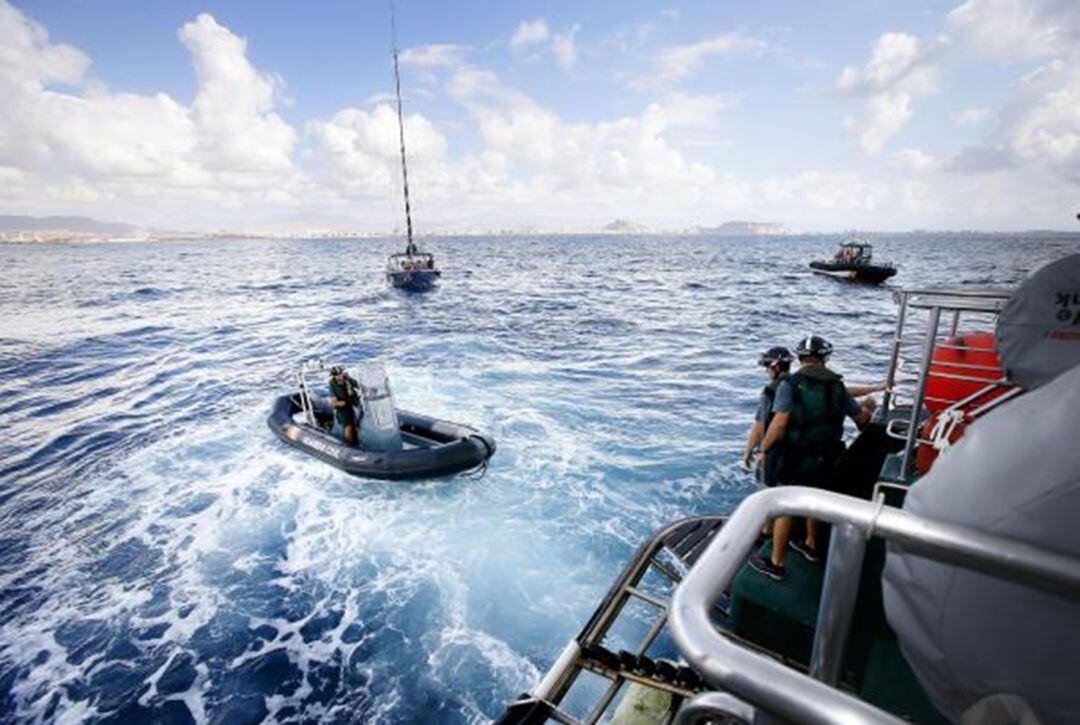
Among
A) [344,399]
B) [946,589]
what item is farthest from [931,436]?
[344,399]

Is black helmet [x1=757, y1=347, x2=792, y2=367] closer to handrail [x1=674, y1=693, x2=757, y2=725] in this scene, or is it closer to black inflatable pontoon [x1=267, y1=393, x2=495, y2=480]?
handrail [x1=674, y1=693, x2=757, y2=725]

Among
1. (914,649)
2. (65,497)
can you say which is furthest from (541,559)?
(65,497)

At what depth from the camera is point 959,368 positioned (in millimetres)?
5098

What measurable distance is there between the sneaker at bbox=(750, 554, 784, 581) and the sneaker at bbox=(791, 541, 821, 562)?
15.1 inches

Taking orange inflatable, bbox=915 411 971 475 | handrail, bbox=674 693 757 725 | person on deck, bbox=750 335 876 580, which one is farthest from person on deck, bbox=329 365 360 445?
handrail, bbox=674 693 757 725

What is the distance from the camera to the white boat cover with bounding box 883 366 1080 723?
1.05 metres

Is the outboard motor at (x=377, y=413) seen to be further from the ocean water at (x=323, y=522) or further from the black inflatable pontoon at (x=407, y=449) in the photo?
the ocean water at (x=323, y=522)

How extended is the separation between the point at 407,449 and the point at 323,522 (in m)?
2.10

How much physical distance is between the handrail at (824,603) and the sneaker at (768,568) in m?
3.53

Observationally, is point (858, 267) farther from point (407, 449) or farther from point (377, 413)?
point (377, 413)

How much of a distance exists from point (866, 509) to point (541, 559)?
7.85 meters

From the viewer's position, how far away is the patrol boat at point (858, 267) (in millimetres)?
45219

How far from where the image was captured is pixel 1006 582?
108cm

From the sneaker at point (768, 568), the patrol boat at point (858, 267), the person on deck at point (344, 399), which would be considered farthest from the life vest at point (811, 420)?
the patrol boat at point (858, 267)
